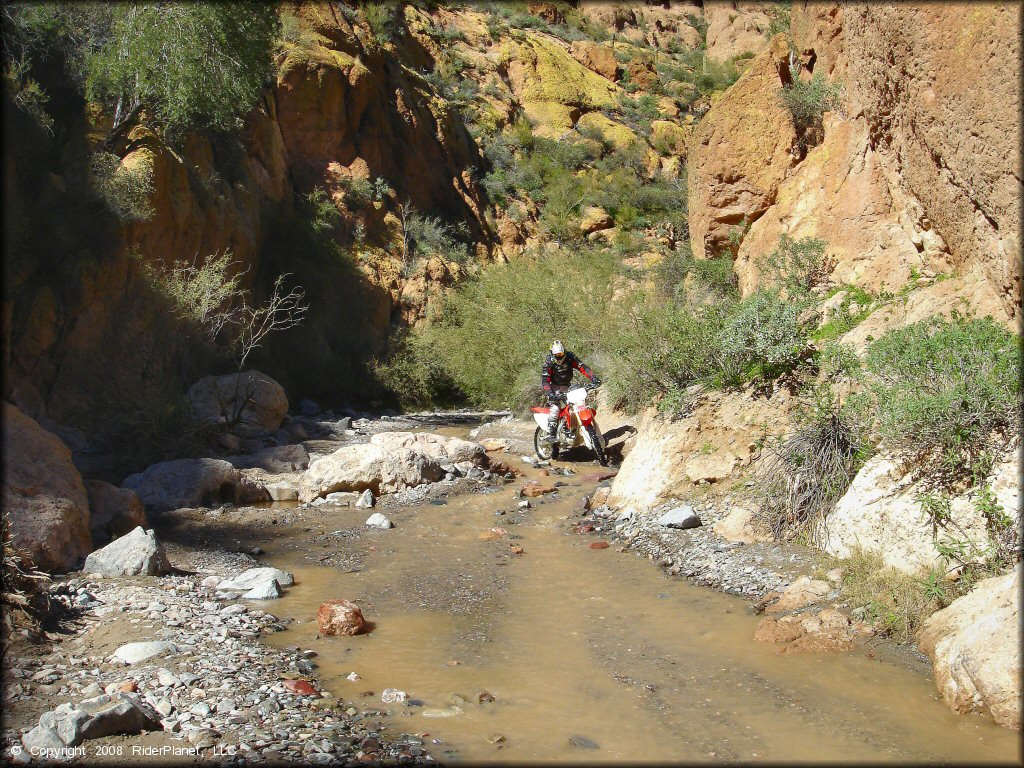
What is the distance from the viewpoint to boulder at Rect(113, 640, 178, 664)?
16.4 ft

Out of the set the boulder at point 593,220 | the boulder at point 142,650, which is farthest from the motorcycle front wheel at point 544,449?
the boulder at point 593,220

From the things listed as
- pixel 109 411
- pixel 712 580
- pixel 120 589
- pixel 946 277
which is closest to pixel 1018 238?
pixel 946 277

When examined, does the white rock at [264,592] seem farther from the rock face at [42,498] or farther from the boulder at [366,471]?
the boulder at [366,471]

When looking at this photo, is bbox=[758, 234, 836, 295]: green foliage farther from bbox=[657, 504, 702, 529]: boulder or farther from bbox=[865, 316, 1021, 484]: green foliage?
bbox=[657, 504, 702, 529]: boulder

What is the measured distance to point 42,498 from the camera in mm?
6891

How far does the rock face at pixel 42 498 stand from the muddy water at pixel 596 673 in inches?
77.5

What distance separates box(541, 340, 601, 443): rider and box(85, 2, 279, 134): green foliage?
942 centimetres

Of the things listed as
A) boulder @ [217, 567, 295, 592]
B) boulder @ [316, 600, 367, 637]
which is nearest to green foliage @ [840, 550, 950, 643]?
boulder @ [316, 600, 367, 637]

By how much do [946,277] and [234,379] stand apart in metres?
13.5

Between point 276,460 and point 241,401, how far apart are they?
320 centimetres

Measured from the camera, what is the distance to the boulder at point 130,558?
6.77 m

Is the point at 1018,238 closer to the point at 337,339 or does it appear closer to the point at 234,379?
the point at 234,379

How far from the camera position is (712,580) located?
22.4ft

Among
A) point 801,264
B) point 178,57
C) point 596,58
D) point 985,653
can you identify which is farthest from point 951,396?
point 596,58
